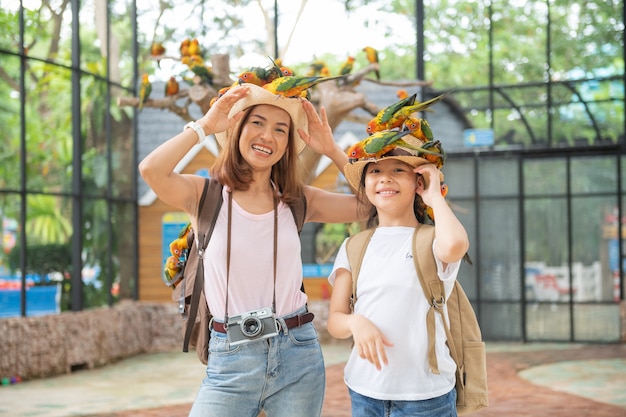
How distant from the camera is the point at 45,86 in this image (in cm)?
923

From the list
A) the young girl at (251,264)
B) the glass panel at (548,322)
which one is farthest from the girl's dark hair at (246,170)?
the glass panel at (548,322)

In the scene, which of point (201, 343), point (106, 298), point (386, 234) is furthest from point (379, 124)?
point (106, 298)

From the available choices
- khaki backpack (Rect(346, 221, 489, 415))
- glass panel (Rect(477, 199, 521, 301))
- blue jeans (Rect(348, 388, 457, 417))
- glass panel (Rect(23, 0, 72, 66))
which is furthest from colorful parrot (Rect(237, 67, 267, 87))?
glass panel (Rect(477, 199, 521, 301))

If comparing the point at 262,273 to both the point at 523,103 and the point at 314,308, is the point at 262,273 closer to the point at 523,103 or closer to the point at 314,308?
the point at 314,308

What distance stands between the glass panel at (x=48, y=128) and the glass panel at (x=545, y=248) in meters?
5.35

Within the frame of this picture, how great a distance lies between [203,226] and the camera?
240 cm

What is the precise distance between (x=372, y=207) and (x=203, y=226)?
1.67ft

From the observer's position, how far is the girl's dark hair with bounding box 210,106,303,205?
96.0 inches

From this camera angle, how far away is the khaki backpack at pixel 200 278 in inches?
94.3

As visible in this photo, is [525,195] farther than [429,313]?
Yes

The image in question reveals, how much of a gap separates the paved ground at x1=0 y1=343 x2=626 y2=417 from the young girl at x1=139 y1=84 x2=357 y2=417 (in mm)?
4025

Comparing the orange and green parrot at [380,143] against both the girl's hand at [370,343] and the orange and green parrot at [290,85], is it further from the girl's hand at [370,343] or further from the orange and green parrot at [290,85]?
the girl's hand at [370,343]

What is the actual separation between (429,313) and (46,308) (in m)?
7.26

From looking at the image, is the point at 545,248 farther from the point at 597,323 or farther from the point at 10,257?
the point at 10,257
